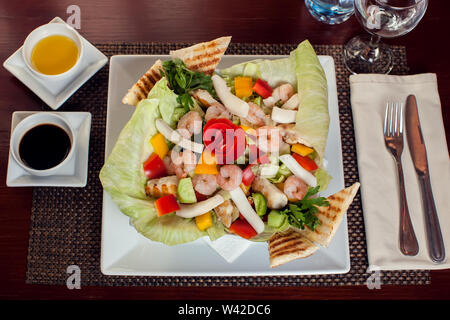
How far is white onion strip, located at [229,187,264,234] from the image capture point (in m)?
1.82

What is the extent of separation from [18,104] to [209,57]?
1.05 metres

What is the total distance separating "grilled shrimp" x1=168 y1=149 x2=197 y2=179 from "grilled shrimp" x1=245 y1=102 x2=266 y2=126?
0.33 meters

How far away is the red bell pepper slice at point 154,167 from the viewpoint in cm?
190

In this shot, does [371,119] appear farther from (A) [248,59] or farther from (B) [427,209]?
(A) [248,59]

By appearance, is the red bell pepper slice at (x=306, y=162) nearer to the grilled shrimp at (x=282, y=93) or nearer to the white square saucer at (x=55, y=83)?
the grilled shrimp at (x=282, y=93)

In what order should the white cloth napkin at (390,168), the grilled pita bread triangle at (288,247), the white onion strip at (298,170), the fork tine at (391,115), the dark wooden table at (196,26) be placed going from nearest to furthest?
the grilled pita bread triangle at (288,247)
the white onion strip at (298,170)
the white cloth napkin at (390,168)
the fork tine at (391,115)
the dark wooden table at (196,26)

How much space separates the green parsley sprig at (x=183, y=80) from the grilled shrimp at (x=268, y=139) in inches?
13.6

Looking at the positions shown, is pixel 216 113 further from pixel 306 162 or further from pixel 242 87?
pixel 306 162

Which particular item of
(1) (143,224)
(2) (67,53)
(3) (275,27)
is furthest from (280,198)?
(2) (67,53)

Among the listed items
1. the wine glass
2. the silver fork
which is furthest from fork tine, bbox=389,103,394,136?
the wine glass

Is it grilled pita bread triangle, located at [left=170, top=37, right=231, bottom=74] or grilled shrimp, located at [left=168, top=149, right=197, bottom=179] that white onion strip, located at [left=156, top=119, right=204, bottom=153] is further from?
grilled pita bread triangle, located at [left=170, top=37, right=231, bottom=74]

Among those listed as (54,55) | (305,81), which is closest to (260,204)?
(305,81)

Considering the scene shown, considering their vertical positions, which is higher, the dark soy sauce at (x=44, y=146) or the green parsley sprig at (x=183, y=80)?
the green parsley sprig at (x=183, y=80)

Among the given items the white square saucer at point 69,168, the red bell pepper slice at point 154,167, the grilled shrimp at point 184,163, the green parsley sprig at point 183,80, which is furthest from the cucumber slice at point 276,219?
the white square saucer at point 69,168
